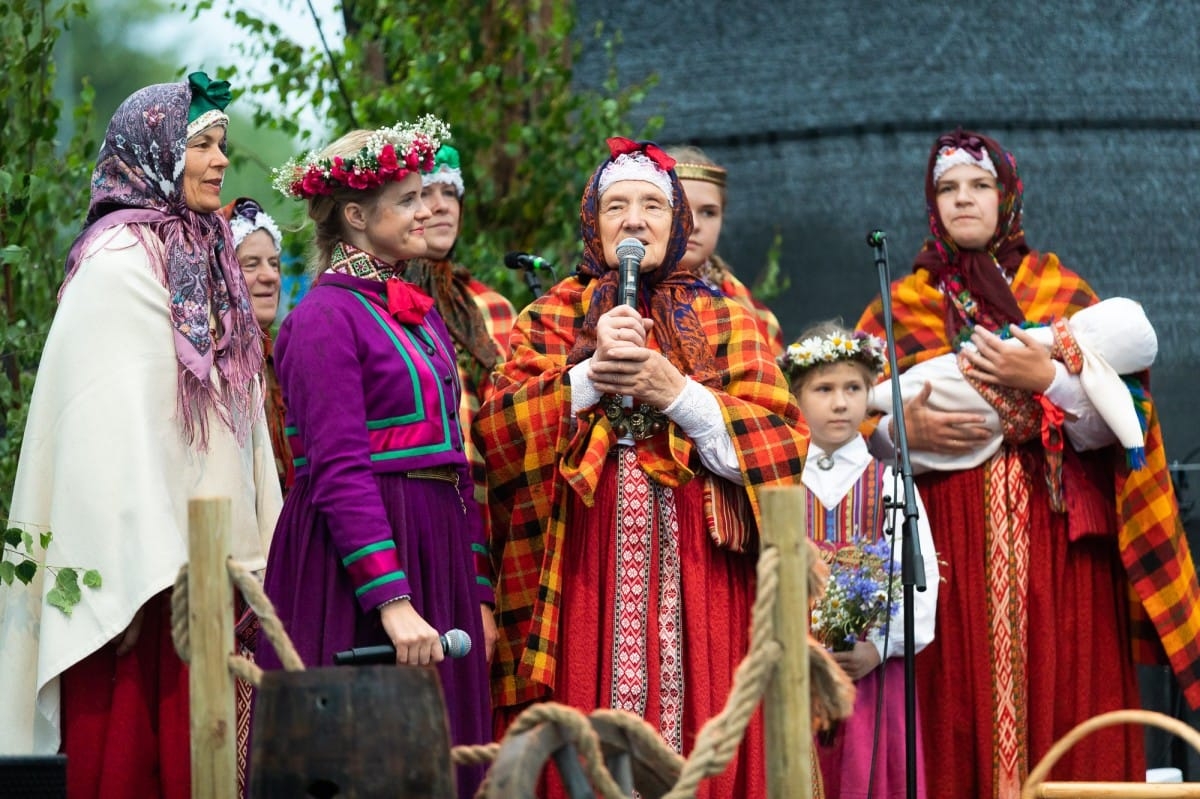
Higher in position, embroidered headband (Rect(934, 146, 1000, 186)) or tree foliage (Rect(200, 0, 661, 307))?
tree foliage (Rect(200, 0, 661, 307))

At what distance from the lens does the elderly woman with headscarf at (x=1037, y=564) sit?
211 inches

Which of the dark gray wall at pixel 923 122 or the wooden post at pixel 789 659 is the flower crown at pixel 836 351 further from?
the wooden post at pixel 789 659

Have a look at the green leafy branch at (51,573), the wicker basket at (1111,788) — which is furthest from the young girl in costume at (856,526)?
the green leafy branch at (51,573)

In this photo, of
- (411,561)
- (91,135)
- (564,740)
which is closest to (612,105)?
(91,135)

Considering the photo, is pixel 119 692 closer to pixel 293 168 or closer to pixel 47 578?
pixel 47 578

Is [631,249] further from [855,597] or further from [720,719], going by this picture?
[720,719]

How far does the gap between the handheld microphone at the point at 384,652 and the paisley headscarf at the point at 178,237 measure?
724mm

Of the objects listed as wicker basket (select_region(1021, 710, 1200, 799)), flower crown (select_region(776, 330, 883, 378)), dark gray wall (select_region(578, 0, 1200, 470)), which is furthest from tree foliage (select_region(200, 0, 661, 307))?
wicker basket (select_region(1021, 710, 1200, 799))

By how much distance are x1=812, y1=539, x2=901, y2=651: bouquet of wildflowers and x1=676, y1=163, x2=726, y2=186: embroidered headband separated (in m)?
1.56

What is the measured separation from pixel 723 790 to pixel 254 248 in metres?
2.36

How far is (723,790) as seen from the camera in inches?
168

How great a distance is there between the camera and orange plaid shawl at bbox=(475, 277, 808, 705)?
14.4 feet

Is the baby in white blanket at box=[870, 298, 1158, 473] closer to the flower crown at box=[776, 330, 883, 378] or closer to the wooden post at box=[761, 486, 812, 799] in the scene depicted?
the flower crown at box=[776, 330, 883, 378]

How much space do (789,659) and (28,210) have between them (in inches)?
114
